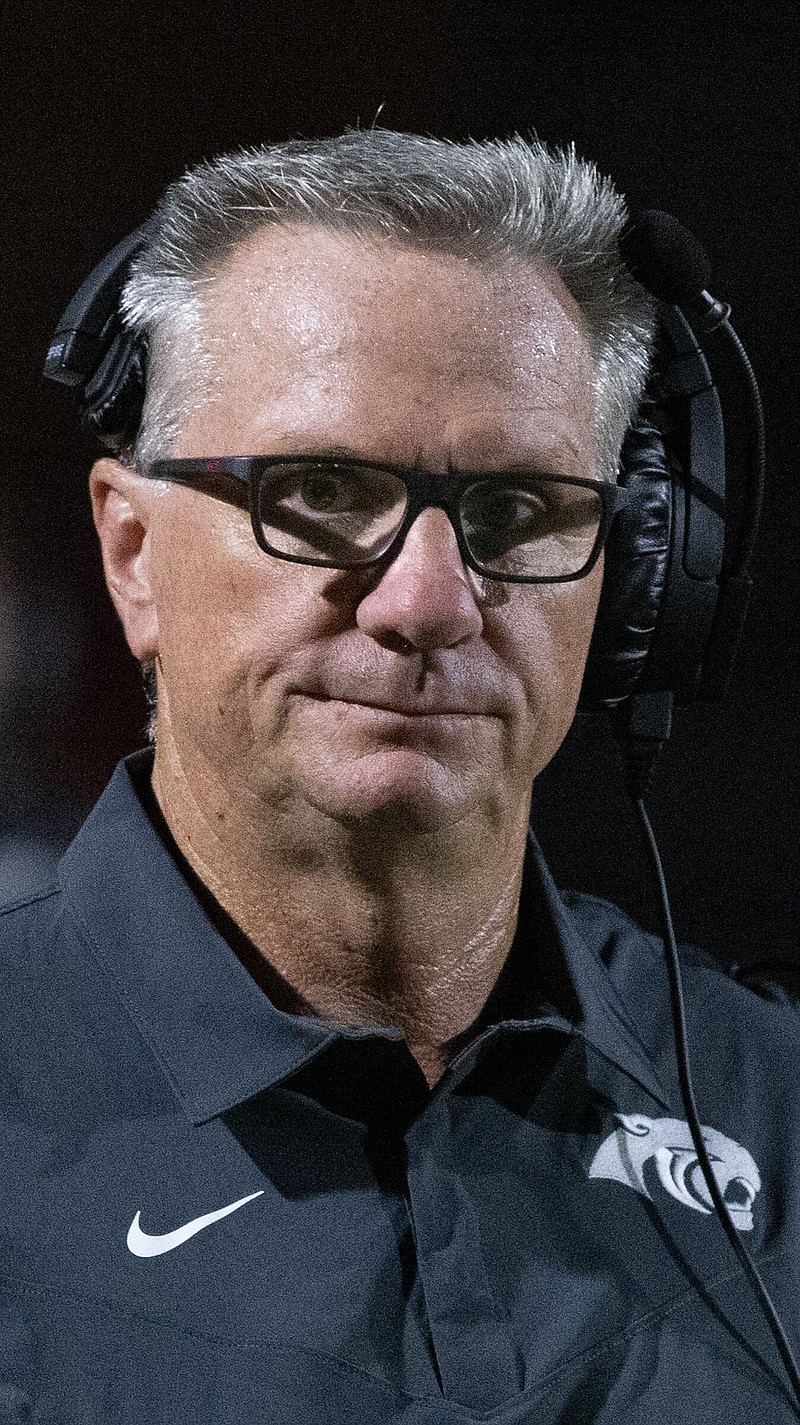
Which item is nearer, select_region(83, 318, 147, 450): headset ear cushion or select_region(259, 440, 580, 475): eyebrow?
select_region(259, 440, 580, 475): eyebrow

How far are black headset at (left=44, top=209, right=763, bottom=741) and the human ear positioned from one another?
0.13 feet

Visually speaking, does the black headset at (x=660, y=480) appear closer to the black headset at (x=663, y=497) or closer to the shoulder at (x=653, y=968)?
the black headset at (x=663, y=497)

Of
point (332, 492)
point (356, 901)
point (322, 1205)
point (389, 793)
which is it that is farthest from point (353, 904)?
point (332, 492)

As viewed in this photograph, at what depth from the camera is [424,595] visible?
1.13m

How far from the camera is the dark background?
157cm

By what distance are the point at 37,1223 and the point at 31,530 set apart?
0.86m

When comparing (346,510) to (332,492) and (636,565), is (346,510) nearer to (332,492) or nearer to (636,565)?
(332,492)

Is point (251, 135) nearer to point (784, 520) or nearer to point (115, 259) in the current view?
point (115, 259)

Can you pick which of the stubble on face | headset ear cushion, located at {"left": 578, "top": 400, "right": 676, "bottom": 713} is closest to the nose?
the stubble on face

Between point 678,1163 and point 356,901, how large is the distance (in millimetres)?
407

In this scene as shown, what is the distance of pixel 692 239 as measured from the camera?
1264mm

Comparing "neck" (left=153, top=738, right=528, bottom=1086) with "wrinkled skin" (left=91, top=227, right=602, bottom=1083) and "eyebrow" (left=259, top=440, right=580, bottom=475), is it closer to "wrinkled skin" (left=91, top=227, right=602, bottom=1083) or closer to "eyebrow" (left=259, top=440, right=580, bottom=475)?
"wrinkled skin" (left=91, top=227, right=602, bottom=1083)

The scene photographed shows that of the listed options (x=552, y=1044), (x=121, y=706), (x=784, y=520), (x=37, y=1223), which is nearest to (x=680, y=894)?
(x=784, y=520)

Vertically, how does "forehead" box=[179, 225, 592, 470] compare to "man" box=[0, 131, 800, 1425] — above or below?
above
